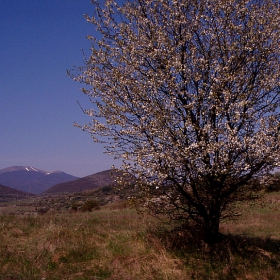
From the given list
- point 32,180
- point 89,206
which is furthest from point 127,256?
point 32,180

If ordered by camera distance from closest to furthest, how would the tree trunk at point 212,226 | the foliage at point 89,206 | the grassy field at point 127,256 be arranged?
the grassy field at point 127,256, the tree trunk at point 212,226, the foliage at point 89,206

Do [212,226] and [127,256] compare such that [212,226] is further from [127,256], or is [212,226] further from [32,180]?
[32,180]

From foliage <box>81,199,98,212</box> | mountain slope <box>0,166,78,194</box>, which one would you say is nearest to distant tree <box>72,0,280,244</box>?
foliage <box>81,199,98,212</box>

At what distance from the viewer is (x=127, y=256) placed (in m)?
8.88

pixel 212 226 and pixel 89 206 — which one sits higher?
pixel 89 206

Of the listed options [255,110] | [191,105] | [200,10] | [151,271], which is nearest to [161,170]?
[191,105]

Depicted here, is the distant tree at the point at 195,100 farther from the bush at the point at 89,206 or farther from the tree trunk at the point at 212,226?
the bush at the point at 89,206

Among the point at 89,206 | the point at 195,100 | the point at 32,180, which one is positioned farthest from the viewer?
the point at 32,180

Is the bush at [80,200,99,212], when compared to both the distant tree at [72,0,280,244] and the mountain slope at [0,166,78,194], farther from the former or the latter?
the mountain slope at [0,166,78,194]

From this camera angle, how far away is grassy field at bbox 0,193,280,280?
26.4 feet

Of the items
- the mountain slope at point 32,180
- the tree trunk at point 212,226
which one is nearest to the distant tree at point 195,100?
the tree trunk at point 212,226

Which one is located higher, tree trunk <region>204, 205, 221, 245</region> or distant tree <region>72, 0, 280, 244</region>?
distant tree <region>72, 0, 280, 244</region>

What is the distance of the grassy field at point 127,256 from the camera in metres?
8.04

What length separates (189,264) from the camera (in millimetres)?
8484
